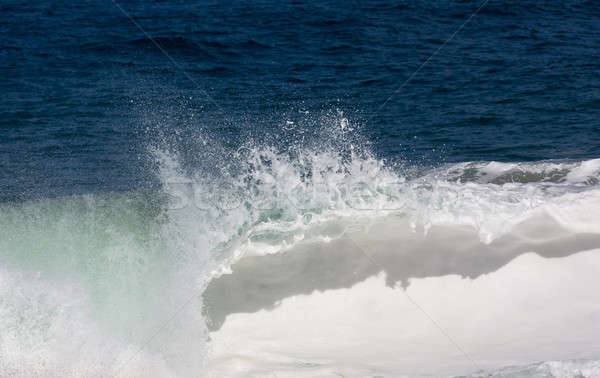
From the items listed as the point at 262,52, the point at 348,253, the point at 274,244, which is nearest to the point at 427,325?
the point at 348,253

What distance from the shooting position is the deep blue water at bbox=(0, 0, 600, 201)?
8922 millimetres

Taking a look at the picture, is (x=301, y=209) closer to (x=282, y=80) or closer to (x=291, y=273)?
(x=291, y=273)

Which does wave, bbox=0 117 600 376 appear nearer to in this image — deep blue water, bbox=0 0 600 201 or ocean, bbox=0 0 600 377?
ocean, bbox=0 0 600 377

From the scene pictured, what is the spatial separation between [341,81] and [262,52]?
1.97 metres

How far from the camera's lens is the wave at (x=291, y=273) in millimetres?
5004

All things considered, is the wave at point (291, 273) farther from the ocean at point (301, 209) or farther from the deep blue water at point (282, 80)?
the deep blue water at point (282, 80)

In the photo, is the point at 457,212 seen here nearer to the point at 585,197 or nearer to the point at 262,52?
the point at 585,197

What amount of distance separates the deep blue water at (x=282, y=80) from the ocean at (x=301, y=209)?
2.1 inches

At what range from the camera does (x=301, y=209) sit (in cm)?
588

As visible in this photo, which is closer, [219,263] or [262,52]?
[219,263]

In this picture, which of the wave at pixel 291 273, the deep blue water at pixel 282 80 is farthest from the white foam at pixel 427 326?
the deep blue water at pixel 282 80

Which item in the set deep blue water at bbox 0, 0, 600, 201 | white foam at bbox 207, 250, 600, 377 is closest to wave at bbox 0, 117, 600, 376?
white foam at bbox 207, 250, 600, 377

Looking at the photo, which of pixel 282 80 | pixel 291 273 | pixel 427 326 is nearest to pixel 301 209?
pixel 291 273

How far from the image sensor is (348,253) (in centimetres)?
567
